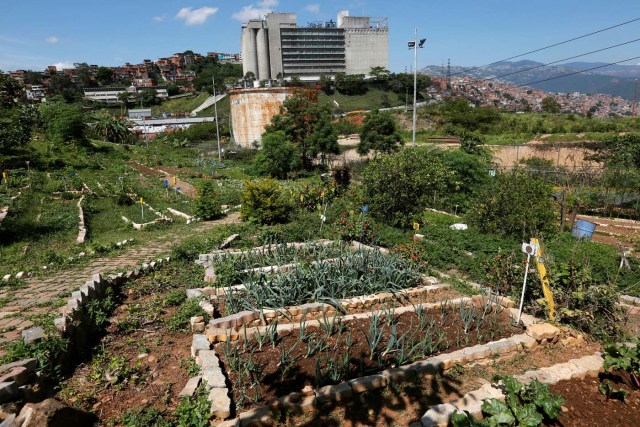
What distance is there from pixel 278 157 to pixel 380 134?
6.69m

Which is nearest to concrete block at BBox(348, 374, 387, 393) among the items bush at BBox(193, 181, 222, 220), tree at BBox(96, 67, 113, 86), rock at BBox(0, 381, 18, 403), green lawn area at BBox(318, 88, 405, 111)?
rock at BBox(0, 381, 18, 403)

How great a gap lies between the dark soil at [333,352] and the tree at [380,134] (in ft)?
63.9

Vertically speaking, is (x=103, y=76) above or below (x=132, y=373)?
above

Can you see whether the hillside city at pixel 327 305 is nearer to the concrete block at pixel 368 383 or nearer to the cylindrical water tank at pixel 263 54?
the concrete block at pixel 368 383

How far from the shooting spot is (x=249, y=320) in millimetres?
5000

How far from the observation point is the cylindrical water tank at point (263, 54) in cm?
9200

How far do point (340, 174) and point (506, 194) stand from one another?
5.92m

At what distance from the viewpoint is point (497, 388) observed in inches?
142

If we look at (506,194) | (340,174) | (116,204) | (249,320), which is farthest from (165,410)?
(116,204)

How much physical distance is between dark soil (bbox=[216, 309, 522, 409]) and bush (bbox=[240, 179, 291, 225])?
5750 millimetres

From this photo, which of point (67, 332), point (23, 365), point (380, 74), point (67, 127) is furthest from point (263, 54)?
point (23, 365)

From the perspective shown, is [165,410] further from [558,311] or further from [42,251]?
[42,251]

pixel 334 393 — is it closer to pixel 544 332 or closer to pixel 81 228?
pixel 544 332

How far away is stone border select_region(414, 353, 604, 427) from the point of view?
3195mm
